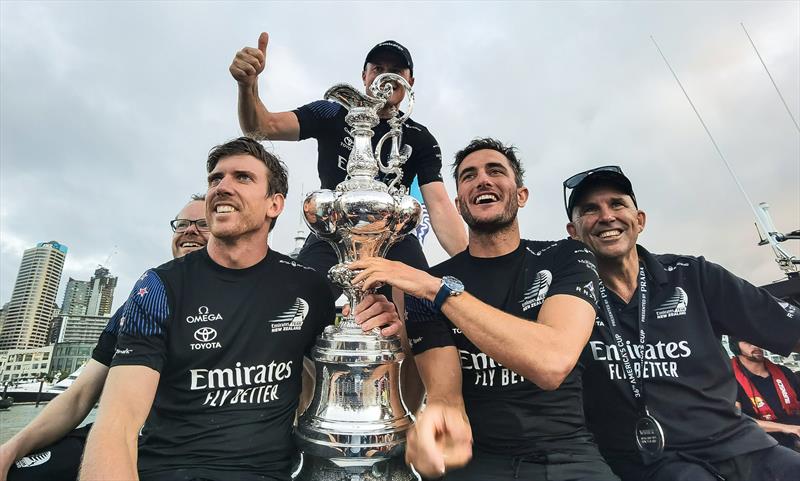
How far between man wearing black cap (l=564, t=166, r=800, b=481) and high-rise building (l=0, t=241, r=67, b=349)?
132 feet

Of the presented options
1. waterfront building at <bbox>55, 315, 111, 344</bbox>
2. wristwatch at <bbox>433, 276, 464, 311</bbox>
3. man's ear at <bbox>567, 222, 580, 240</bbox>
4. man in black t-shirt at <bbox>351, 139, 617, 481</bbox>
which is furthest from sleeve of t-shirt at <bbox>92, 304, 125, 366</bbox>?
waterfront building at <bbox>55, 315, 111, 344</bbox>

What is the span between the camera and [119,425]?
1194mm

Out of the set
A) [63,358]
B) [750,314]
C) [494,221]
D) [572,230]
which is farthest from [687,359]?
[63,358]

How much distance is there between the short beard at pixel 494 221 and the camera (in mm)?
1916

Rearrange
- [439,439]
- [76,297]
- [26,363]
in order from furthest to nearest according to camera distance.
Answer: [76,297], [26,363], [439,439]

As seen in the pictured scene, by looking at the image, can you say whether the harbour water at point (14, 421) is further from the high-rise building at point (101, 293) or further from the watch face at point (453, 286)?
the high-rise building at point (101, 293)

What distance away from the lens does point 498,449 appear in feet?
5.18

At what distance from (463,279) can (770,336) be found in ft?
5.46

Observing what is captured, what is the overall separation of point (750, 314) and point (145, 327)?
2.85 m

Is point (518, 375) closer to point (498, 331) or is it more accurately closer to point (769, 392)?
point (498, 331)

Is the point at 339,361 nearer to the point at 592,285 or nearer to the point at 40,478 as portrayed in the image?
the point at 592,285

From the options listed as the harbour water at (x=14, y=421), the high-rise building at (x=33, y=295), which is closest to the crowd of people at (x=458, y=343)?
the harbour water at (x=14, y=421)

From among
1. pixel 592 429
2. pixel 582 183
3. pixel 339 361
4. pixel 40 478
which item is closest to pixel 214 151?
pixel 339 361

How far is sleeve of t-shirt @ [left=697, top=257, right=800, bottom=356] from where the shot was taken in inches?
78.7
